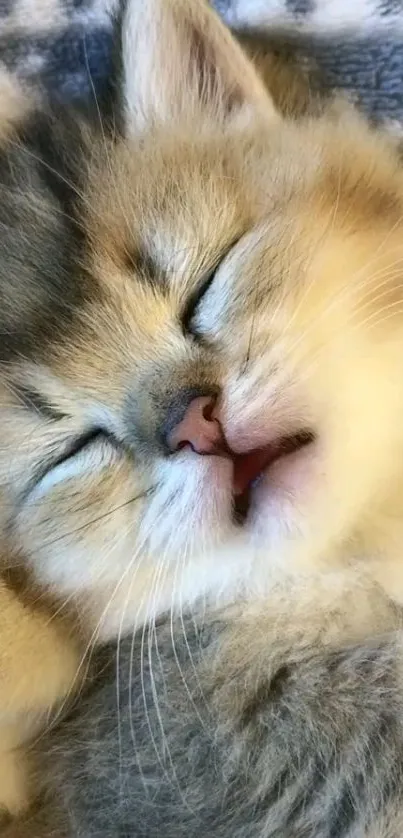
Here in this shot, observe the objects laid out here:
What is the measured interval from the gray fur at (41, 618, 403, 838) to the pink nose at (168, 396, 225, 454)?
0.22 metres

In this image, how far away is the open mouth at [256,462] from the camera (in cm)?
92

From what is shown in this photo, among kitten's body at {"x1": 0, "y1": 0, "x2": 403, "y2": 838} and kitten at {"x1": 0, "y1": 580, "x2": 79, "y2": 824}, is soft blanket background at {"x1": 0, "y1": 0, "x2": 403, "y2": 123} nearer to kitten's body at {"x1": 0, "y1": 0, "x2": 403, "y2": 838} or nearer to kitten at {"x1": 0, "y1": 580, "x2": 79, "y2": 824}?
kitten's body at {"x1": 0, "y1": 0, "x2": 403, "y2": 838}

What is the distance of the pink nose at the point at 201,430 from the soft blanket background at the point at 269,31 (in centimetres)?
59

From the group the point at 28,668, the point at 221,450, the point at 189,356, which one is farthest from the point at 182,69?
the point at 28,668

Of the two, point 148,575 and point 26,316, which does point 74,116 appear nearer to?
point 26,316

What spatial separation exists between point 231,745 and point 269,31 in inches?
38.2

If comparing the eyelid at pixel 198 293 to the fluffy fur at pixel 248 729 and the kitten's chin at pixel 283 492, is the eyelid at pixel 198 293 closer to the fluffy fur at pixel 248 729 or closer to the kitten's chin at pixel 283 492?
the kitten's chin at pixel 283 492

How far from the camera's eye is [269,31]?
140cm

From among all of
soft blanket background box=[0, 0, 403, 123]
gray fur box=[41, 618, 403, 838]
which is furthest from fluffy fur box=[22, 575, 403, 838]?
soft blanket background box=[0, 0, 403, 123]

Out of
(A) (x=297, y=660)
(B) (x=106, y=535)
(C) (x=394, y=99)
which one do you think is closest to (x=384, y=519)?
(A) (x=297, y=660)

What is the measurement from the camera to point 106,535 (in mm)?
972

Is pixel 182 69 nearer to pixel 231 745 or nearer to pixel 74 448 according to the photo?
pixel 74 448

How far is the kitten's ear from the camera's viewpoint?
3.68 ft

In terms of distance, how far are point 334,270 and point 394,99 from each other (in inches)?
21.6
